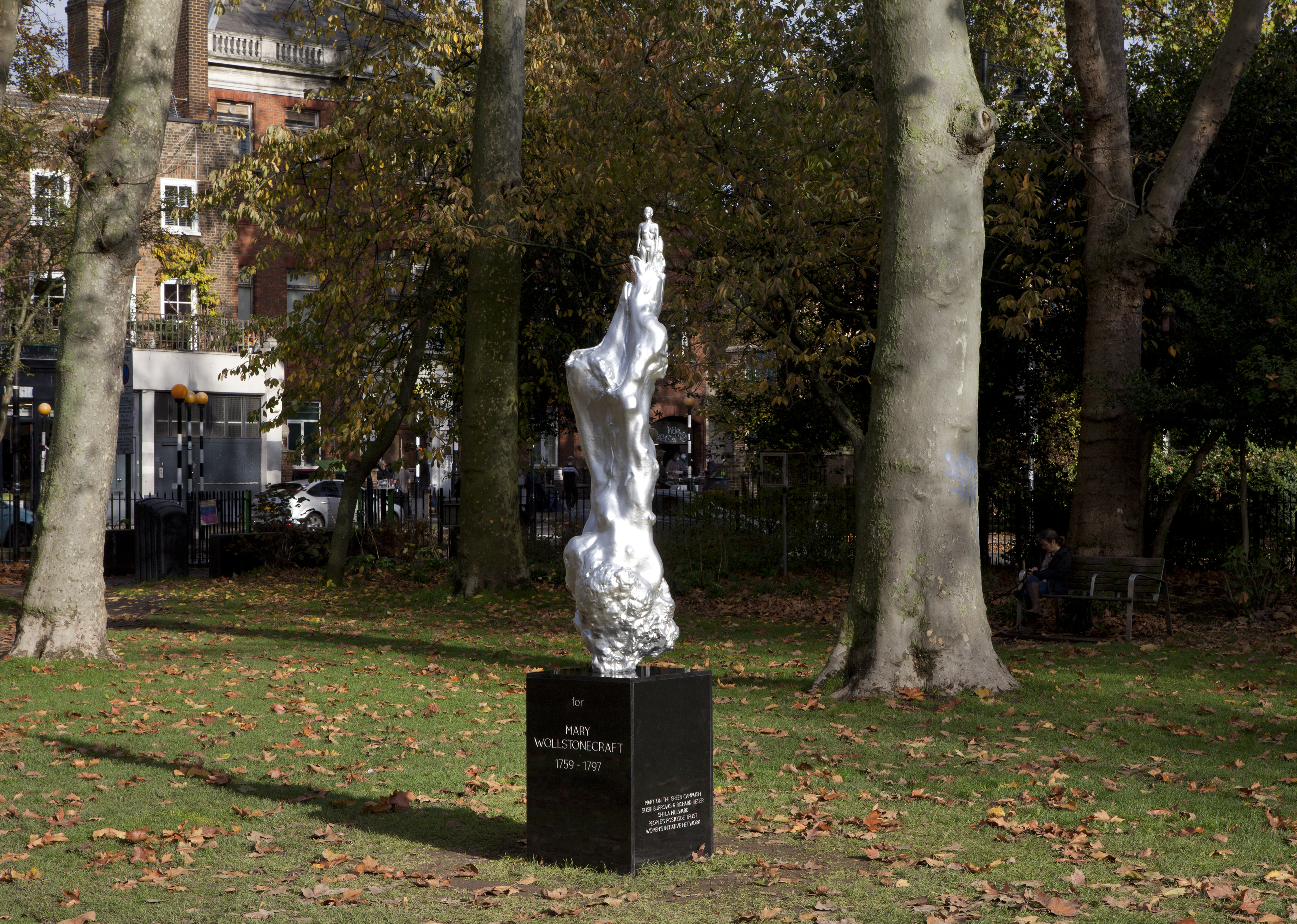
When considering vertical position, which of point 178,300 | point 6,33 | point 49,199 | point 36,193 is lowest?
point 6,33

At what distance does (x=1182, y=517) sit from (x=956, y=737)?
12.2m

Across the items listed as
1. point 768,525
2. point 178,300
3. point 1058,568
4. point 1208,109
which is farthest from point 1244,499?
point 178,300

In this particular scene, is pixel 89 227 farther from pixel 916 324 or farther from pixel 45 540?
pixel 916 324

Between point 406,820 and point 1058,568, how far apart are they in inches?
350

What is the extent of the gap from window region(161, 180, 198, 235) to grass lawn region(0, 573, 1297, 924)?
35.7ft

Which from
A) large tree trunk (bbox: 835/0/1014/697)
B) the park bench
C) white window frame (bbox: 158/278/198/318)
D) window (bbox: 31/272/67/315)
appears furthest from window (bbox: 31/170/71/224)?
the park bench

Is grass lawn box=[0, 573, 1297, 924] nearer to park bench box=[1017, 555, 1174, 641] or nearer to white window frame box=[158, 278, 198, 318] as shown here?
park bench box=[1017, 555, 1174, 641]

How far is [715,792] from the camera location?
700 cm

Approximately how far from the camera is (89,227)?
11.5 metres

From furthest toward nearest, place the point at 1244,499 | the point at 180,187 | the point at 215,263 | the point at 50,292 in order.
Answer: the point at 215,263 < the point at 180,187 < the point at 50,292 < the point at 1244,499

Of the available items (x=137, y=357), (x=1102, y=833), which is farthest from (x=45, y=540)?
(x=137, y=357)

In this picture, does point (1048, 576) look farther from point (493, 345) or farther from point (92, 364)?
point (92, 364)

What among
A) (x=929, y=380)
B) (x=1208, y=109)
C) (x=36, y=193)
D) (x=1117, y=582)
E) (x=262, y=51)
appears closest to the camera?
(x=929, y=380)

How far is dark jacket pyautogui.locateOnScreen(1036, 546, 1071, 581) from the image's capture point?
13.3 metres
